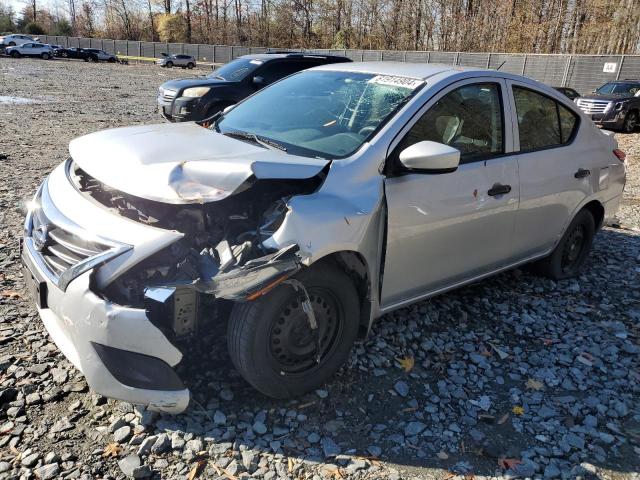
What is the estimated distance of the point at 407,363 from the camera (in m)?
3.39

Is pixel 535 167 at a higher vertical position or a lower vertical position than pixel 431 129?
lower

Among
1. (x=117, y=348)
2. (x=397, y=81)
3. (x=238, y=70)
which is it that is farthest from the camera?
(x=238, y=70)

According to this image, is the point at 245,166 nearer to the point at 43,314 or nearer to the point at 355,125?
the point at 355,125

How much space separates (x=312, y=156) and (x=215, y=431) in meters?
1.60

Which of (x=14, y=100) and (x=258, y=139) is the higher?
(x=258, y=139)

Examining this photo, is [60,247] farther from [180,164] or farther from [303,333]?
[303,333]

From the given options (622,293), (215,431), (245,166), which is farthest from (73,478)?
(622,293)

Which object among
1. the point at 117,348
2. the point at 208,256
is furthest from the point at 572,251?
the point at 117,348

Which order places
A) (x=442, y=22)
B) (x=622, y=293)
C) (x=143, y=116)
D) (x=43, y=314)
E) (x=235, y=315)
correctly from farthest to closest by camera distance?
(x=442, y=22) → (x=143, y=116) → (x=622, y=293) → (x=43, y=314) → (x=235, y=315)

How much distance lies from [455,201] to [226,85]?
8385 millimetres

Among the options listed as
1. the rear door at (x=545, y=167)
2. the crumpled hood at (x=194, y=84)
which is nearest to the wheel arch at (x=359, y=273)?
the rear door at (x=545, y=167)

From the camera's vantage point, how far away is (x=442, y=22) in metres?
45.4

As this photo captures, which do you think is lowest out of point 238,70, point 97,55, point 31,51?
point 97,55

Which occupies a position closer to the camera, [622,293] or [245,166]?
[245,166]
